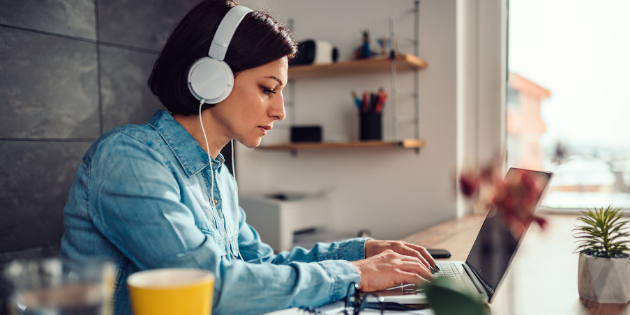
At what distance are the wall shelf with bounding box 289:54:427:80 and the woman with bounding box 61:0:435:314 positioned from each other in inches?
33.9

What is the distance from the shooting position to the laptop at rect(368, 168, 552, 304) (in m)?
0.68

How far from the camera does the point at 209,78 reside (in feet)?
2.67

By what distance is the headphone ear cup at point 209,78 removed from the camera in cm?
81

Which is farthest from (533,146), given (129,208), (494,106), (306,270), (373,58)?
(129,208)

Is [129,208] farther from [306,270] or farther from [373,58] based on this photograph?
[373,58]

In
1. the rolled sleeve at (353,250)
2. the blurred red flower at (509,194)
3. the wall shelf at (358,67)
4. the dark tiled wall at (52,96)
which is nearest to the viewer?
the blurred red flower at (509,194)

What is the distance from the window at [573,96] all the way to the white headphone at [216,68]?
130 centimetres

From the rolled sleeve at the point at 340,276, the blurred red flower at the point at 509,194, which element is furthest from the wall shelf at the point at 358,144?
the blurred red flower at the point at 509,194

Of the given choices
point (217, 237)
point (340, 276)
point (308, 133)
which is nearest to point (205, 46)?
point (217, 237)

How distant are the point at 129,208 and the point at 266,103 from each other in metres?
0.37

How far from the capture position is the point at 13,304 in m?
0.40

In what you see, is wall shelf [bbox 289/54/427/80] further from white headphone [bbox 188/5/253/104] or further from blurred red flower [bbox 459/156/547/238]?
blurred red flower [bbox 459/156/547/238]

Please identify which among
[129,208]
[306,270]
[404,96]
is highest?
[404,96]

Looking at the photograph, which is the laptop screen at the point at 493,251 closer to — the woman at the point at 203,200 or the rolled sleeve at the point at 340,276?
the woman at the point at 203,200
